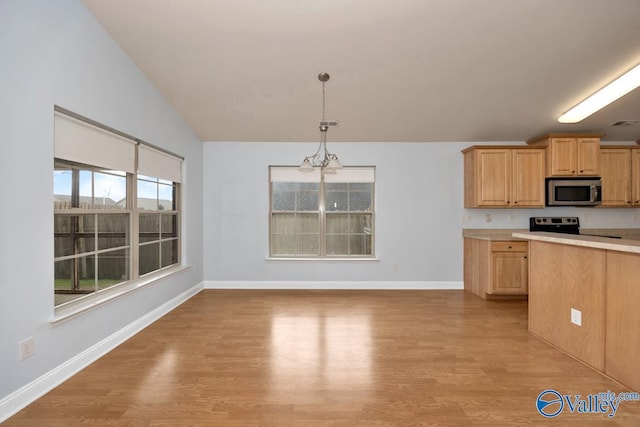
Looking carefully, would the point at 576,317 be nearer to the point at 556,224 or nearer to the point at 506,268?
the point at 506,268

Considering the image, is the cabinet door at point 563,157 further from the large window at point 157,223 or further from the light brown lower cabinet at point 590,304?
the large window at point 157,223

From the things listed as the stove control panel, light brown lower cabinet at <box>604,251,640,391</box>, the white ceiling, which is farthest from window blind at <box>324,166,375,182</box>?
light brown lower cabinet at <box>604,251,640,391</box>

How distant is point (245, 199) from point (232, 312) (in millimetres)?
1978

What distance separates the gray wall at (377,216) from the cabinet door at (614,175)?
1.71 meters

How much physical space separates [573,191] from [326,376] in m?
4.70

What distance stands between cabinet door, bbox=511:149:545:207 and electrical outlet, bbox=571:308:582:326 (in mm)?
2479

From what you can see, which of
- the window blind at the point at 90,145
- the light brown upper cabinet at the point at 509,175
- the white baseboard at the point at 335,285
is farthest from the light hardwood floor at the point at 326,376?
the light brown upper cabinet at the point at 509,175

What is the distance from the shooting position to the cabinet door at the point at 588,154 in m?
4.71

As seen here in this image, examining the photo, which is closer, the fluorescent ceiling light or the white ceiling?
the white ceiling

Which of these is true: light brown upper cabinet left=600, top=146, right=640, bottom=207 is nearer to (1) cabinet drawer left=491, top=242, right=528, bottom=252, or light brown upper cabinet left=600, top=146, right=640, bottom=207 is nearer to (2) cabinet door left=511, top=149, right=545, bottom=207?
(2) cabinet door left=511, top=149, right=545, bottom=207

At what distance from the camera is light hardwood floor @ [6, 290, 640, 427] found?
1.98 m

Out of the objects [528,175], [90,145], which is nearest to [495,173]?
[528,175]

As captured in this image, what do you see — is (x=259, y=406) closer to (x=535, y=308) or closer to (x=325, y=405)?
(x=325, y=405)

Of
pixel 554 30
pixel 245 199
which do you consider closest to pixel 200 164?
pixel 245 199
